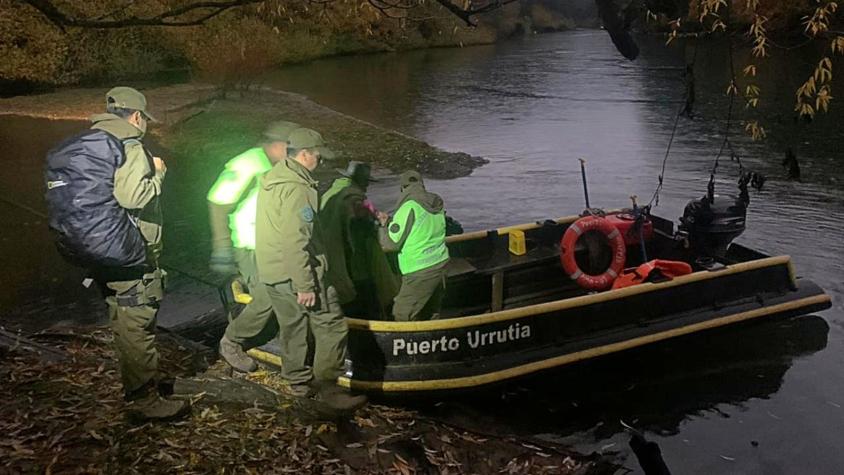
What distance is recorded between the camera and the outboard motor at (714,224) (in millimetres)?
8992

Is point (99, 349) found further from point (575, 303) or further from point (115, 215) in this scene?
point (575, 303)

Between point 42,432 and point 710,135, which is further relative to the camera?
point 710,135

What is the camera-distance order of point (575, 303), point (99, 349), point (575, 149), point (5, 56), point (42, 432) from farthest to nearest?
1. point (5, 56)
2. point (575, 149)
3. point (575, 303)
4. point (99, 349)
5. point (42, 432)

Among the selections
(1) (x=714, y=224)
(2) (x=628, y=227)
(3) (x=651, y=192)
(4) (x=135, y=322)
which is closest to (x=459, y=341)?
(4) (x=135, y=322)

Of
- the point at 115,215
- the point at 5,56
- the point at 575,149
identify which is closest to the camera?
the point at 115,215

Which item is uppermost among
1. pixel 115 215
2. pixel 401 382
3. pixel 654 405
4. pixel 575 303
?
pixel 115 215

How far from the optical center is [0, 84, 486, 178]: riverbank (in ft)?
63.3

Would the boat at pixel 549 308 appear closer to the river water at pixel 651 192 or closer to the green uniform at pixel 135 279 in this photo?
the river water at pixel 651 192

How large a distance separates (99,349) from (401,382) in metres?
2.75

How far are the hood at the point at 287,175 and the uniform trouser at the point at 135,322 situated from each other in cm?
98

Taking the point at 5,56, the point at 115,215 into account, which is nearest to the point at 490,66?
the point at 5,56

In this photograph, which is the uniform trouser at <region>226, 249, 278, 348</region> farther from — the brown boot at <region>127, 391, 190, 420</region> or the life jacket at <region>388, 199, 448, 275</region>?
the life jacket at <region>388, 199, 448, 275</region>

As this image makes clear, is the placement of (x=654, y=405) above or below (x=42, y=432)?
below

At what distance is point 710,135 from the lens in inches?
902
